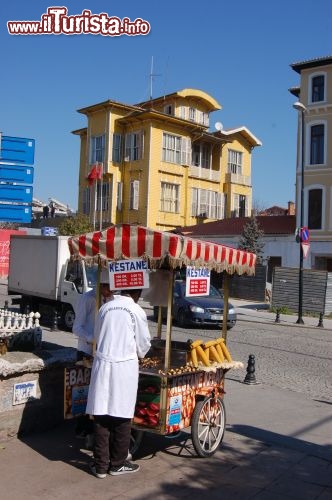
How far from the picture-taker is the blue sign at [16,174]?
31.7 ft

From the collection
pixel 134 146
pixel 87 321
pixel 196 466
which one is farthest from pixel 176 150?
pixel 196 466

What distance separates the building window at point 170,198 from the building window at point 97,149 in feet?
17.5

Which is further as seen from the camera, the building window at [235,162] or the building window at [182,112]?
the building window at [235,162]

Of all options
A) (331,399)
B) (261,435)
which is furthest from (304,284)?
(261,435)

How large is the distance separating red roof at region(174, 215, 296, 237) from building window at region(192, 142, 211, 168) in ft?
19.3

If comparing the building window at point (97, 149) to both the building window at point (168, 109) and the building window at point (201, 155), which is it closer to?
the building window at point (168, 109)

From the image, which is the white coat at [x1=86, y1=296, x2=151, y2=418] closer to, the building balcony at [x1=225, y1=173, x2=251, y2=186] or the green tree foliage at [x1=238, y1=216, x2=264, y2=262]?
the green tree foliage at [x1=238, y1=216, x2=264, y2=262]

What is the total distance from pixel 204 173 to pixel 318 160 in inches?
458

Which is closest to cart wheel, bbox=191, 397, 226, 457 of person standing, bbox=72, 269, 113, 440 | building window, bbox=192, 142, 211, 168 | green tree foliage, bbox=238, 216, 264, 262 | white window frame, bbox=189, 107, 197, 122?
person standing, bbox=72, 269, 113, 440

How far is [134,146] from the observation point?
42031 millimetres

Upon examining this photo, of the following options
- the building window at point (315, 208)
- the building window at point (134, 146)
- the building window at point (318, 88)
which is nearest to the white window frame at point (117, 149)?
the building window at point (134, 146)

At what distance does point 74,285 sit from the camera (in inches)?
652

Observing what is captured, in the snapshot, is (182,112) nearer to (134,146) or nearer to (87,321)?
(134,146)

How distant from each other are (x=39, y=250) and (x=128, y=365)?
43.9 ft
